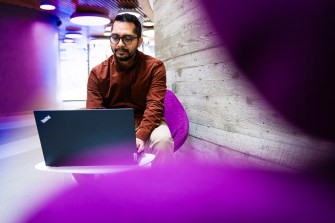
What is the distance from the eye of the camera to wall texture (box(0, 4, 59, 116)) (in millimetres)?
8031

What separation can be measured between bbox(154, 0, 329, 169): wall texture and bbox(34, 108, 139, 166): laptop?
2.25ft

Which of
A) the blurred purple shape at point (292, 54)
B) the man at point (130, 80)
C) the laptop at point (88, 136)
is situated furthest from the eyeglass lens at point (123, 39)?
the laptop at point (88, 136)

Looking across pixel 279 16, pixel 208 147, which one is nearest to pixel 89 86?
pixel 208 147

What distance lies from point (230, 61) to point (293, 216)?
0.97 meters

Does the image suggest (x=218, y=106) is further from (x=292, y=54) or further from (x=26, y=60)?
(x=26, y=60)

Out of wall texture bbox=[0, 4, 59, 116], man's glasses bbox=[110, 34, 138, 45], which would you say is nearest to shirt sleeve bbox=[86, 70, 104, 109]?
man's glasses bbox=[110, 34, 138, 45]

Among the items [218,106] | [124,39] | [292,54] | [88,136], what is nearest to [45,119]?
[88,136]

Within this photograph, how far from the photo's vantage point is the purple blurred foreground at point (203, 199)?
4.24 ft

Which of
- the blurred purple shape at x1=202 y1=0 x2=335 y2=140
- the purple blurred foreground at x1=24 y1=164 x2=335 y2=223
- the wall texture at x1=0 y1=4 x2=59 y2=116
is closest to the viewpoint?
the blurred purple shape at x1=202 y1=0 x2=335 y2=140

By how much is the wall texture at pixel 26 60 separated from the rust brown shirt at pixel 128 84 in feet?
21.7

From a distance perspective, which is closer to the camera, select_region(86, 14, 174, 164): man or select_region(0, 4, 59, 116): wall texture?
select_region(86, 14, 174, 164): man

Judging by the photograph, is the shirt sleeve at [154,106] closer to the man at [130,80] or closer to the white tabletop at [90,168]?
the man at [130,80]

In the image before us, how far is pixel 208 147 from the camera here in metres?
2.38

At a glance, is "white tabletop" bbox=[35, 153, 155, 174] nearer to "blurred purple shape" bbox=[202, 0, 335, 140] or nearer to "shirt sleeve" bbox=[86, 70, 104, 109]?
"blurred purple shape" bbox=[202, 0, 335, 140]
